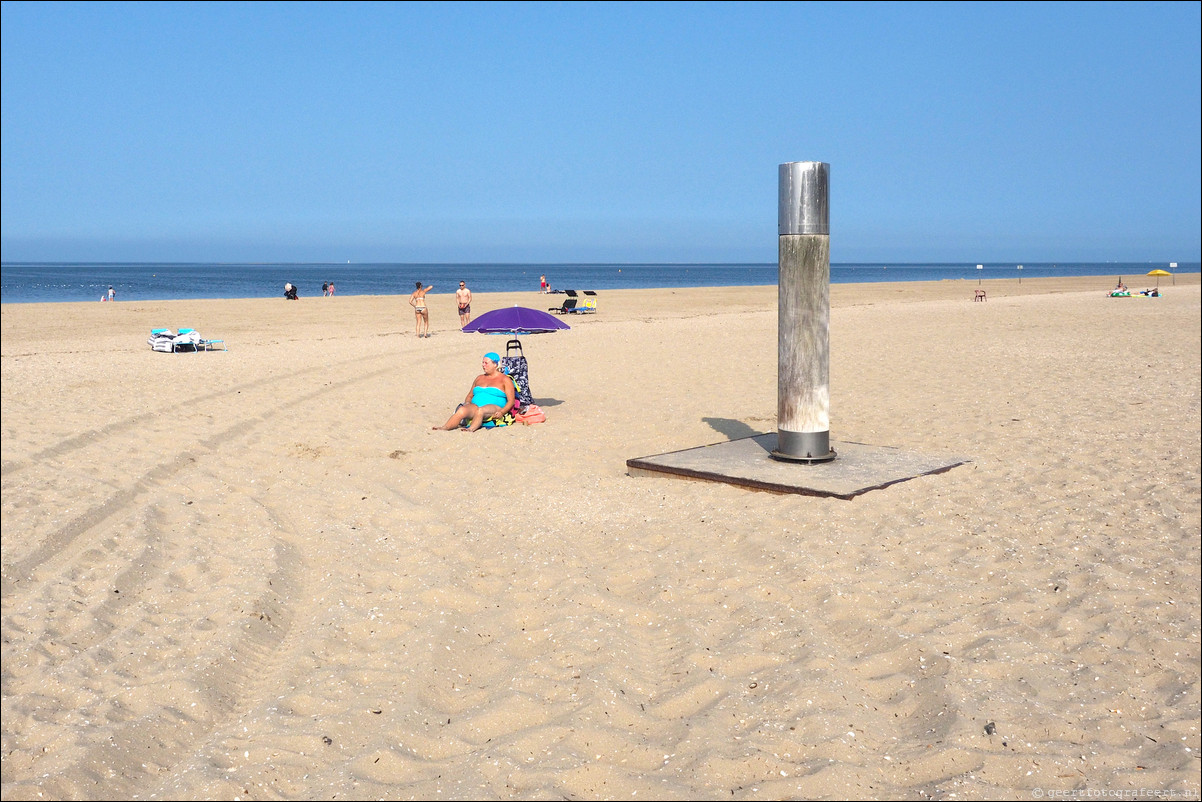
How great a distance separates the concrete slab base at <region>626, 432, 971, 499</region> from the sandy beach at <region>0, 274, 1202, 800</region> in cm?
16

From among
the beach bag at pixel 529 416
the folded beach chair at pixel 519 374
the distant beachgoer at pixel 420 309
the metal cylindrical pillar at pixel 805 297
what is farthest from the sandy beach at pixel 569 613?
the distant beachgoer at pixel 420 309

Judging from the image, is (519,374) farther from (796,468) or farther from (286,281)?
(286,281)

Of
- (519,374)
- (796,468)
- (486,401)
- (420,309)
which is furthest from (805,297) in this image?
(420,309)

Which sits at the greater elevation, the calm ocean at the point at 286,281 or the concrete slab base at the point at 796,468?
the calm ocean at the point at 286,281

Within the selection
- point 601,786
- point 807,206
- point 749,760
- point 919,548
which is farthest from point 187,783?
point 807,206

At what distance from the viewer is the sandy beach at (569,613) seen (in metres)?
2.99

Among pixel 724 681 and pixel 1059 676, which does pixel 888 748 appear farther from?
pixel 1059 676

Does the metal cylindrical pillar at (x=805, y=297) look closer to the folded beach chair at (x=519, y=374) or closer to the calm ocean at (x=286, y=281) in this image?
the folded beach chair at (x=519, y=374)

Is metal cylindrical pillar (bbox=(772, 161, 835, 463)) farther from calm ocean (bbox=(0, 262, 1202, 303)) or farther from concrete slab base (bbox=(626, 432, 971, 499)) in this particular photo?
calm ocean (bbox=(0, 262, 1202, 303))

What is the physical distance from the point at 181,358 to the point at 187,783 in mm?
14855

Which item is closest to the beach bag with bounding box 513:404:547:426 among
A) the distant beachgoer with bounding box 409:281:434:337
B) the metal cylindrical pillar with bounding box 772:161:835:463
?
the metal cylindrical pillar with bounding box 772:161:835:463

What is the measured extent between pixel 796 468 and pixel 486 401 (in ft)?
12.4

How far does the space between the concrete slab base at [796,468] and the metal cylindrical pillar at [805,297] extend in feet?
1.07

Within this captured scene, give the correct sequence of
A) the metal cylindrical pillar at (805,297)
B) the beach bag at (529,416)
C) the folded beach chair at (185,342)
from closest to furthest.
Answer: the metal cylindrical pillar at (805,297) < the beach bag at (529,416) < the folded beach chair at (185,342)
